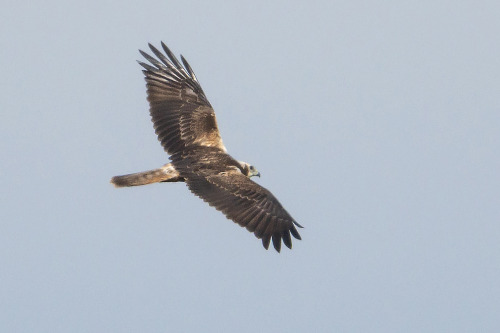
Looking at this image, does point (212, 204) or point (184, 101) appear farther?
point (184, 101)

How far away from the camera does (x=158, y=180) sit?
14.3 metres

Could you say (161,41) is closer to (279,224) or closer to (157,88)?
(157,88)

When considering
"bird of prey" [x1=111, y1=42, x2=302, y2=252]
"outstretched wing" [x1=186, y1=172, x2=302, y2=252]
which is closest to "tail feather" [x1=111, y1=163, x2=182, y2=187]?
"bird of prey" [x1=111, y1=42, x2=302, y2=252]

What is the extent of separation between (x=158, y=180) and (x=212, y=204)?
109cm

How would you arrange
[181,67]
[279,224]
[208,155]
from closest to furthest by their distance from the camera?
[279,224] → [208,155] → [181,67]

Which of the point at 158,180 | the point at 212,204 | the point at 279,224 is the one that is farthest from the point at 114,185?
the point at 279,224

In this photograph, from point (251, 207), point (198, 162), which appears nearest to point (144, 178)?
point (198, 162)

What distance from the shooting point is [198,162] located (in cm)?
1453

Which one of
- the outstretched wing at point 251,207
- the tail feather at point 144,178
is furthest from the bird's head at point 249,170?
the tail feather at point 144,178

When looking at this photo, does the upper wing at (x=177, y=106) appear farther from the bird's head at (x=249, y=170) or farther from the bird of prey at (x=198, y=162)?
the bird's head at (x=249, y=170)

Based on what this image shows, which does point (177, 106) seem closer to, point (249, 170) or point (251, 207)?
point (249, 170)

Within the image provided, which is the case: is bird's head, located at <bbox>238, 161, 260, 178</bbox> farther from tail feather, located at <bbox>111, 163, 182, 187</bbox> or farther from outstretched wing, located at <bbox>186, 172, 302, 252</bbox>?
tail feather, located at <bbox>111, 163, 182, 187</bbox>

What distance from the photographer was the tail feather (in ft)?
46.9

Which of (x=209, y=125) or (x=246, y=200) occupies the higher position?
(x=209, y=125)
